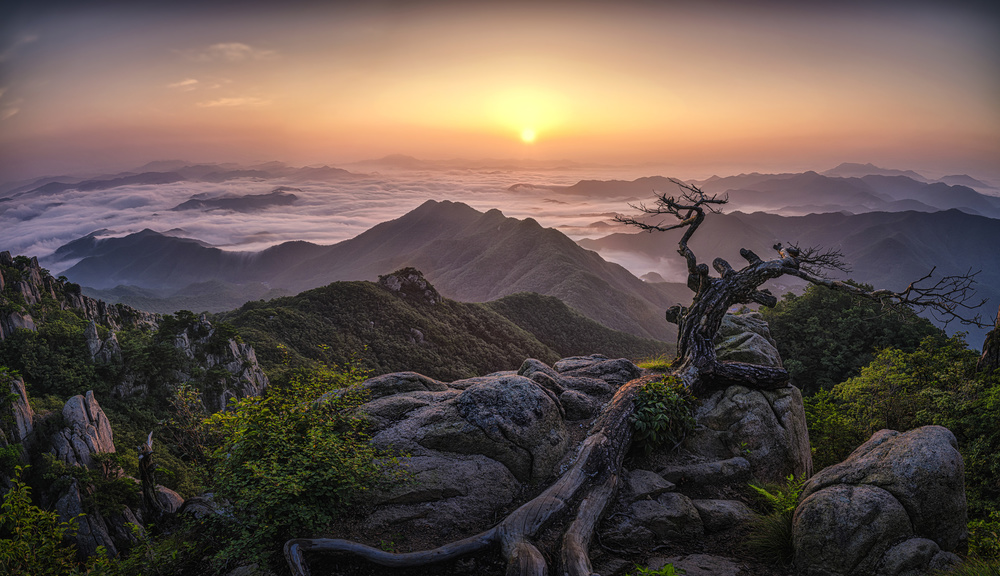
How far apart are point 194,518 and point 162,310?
17882 centimetres

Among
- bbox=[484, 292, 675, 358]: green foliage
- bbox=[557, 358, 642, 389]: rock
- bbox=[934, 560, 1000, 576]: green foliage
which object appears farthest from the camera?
bbox=[484, 292, 675, 358]: green foliage

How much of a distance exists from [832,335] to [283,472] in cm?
3860

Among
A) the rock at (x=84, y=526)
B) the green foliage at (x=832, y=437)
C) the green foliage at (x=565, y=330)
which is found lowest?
the green foliage at (x=565, y=330)

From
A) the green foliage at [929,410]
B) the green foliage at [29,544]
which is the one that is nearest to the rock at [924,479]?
the green foliage at [929,410]

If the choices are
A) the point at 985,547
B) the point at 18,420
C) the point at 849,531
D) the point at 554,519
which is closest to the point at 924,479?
the point at 985,547

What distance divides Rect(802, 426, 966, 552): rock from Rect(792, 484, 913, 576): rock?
24cm

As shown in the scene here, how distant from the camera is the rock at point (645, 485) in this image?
1045 centimetres

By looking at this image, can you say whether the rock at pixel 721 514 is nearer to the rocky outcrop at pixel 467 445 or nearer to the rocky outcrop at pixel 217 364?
the rocky outcrop at pixel 467 445

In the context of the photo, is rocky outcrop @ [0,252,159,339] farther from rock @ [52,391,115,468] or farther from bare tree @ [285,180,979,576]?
bare tree @ [285,180,979,576]

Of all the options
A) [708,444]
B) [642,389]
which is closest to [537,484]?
[642,389]

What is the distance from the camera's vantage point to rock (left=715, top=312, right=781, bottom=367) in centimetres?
1659

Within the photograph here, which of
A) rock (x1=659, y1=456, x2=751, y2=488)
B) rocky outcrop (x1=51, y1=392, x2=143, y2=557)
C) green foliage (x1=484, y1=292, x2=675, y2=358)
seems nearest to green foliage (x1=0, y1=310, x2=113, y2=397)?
rocky outcrop (x1=51, y1=392, x2=143, y2=557)

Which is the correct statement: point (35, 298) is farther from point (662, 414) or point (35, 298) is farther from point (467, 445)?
point (662, 414)

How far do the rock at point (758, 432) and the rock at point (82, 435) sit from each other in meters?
32.3
